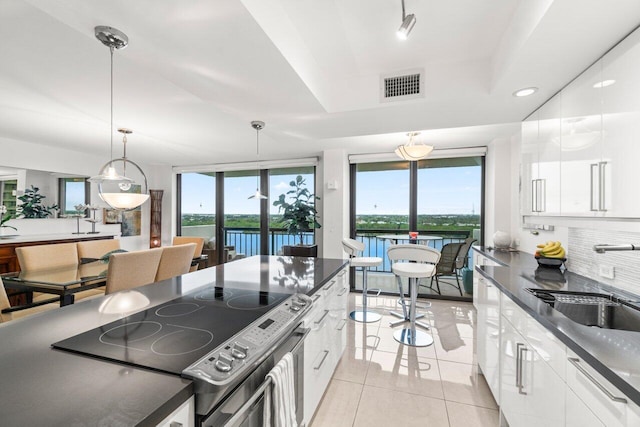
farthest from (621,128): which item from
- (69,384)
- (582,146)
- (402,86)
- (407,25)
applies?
(69,384)

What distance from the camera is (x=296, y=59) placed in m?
1.74

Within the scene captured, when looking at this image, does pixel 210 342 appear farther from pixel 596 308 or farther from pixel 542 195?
pixel 542 195

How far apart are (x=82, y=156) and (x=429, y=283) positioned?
6.24m

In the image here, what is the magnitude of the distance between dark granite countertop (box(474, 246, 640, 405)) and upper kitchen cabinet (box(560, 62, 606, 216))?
19.7 inches

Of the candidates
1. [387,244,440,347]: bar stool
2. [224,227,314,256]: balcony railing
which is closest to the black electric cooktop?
[387,244,440,347]: bar stool

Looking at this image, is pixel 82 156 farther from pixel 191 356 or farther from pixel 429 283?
pixel 429 283

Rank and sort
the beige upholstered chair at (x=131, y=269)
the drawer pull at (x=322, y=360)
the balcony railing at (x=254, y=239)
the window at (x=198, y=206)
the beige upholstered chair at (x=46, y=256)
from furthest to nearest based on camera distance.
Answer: the window at (x=198, y=206) → the balcony railing at (x=254, y=239) → the beige upholstered chair at (x=46, y=256) → the beige upholstered chair at (x=131, y=269) → the drawer pull at (x=322, y=360)

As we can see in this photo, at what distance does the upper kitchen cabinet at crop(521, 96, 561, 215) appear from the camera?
179 cm

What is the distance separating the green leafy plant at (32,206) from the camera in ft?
13.1

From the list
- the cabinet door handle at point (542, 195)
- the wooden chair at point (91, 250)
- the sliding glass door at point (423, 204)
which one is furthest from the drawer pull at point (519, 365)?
the wooden chair at point (91, 250)

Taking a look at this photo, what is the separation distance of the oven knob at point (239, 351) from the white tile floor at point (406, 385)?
1288 millimetres

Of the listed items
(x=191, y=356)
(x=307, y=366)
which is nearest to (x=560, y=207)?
(x=307, y=366)

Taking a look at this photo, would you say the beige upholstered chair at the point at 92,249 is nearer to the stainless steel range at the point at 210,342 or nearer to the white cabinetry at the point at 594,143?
the stainless steel range at the point at 210,342

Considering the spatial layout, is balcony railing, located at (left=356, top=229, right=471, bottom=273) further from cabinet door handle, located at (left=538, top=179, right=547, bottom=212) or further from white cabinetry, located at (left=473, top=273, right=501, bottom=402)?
cabinet door handle, located at (left=538, top=179, right=547, bottom=212)
